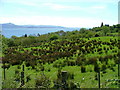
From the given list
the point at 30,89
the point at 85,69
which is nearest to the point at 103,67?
the point at 85,69

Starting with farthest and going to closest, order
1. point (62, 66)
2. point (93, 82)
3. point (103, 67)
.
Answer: point (62, 66), point (103, 67), point (93, 82)

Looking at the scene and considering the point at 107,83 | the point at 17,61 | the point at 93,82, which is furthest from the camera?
the point at 17,61

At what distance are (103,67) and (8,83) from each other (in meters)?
6.22

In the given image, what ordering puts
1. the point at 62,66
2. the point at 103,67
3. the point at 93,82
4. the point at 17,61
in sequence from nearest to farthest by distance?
the point at 93,82 → the point at 103,67 → the point at 62,66 → the point at 17,61

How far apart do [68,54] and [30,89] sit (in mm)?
11211

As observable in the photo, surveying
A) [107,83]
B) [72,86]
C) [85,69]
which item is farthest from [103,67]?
[72,86]

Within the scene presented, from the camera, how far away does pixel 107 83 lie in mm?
8359

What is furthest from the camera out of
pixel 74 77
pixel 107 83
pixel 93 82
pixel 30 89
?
pixel 74 77

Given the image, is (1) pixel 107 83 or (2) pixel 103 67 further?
(2) pixel 103 67

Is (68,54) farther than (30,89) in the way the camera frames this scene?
Yes

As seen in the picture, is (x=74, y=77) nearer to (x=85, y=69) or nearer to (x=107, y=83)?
(x=85, y=69)

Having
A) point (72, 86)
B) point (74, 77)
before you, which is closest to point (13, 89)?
point (72, 86)

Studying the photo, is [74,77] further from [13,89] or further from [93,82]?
[13,89]

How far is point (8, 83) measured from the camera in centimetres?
640
